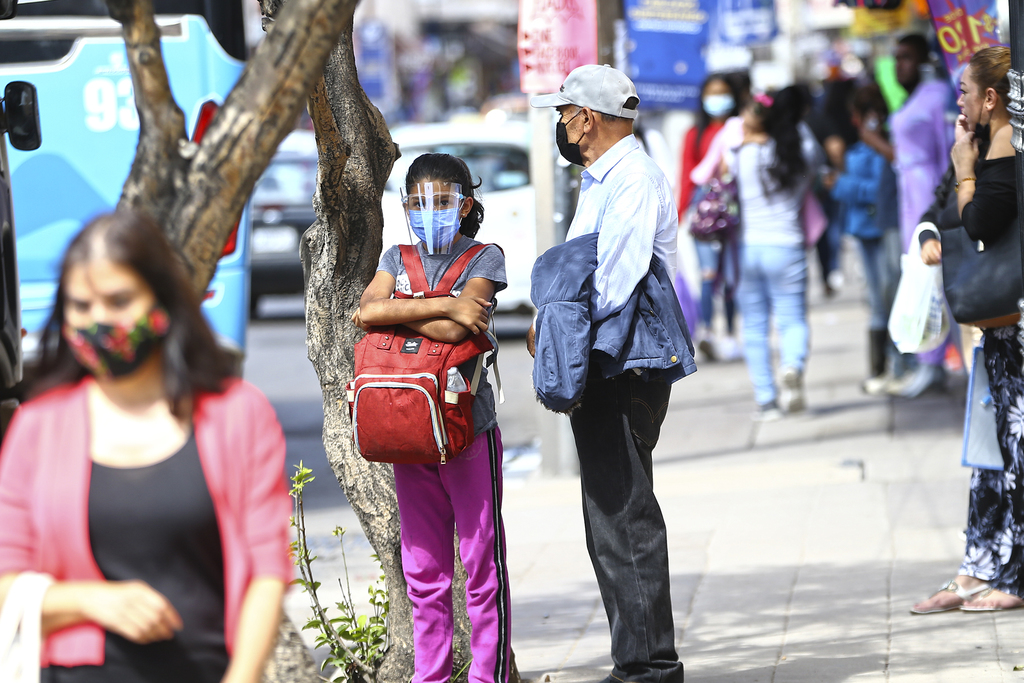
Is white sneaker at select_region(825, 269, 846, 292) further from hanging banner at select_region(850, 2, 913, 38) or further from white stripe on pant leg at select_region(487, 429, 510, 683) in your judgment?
white stripe on pant leg at select_region(487, 429, 510, 683)

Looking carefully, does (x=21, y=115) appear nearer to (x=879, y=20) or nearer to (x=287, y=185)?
(x=287, y=185)

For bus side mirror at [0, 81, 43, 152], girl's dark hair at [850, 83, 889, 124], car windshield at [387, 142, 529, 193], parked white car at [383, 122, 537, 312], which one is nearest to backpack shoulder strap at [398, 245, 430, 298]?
bus side mirror at [0, 81, 43, 152]

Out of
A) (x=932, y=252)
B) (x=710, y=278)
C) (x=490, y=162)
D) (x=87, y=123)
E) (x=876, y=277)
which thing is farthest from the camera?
(x=490, y=162)

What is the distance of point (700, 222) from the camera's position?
10.1 m

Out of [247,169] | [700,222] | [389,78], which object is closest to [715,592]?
[247,169]

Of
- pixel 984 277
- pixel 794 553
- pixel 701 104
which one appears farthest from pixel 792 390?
pixel 984 277

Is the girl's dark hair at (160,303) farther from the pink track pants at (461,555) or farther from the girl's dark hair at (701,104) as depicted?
the girl's dark hair at (701,104)

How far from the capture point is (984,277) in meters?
4.78

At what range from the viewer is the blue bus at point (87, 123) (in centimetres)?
789

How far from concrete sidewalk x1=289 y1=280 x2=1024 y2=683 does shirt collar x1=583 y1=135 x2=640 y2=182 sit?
67.8 inches

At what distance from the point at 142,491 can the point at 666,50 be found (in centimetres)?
918

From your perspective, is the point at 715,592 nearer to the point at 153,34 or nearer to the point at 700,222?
the point at 153,34

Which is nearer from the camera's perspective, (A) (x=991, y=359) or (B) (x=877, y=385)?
(A) (x=991, y=359)

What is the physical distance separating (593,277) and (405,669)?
1.35 meters
